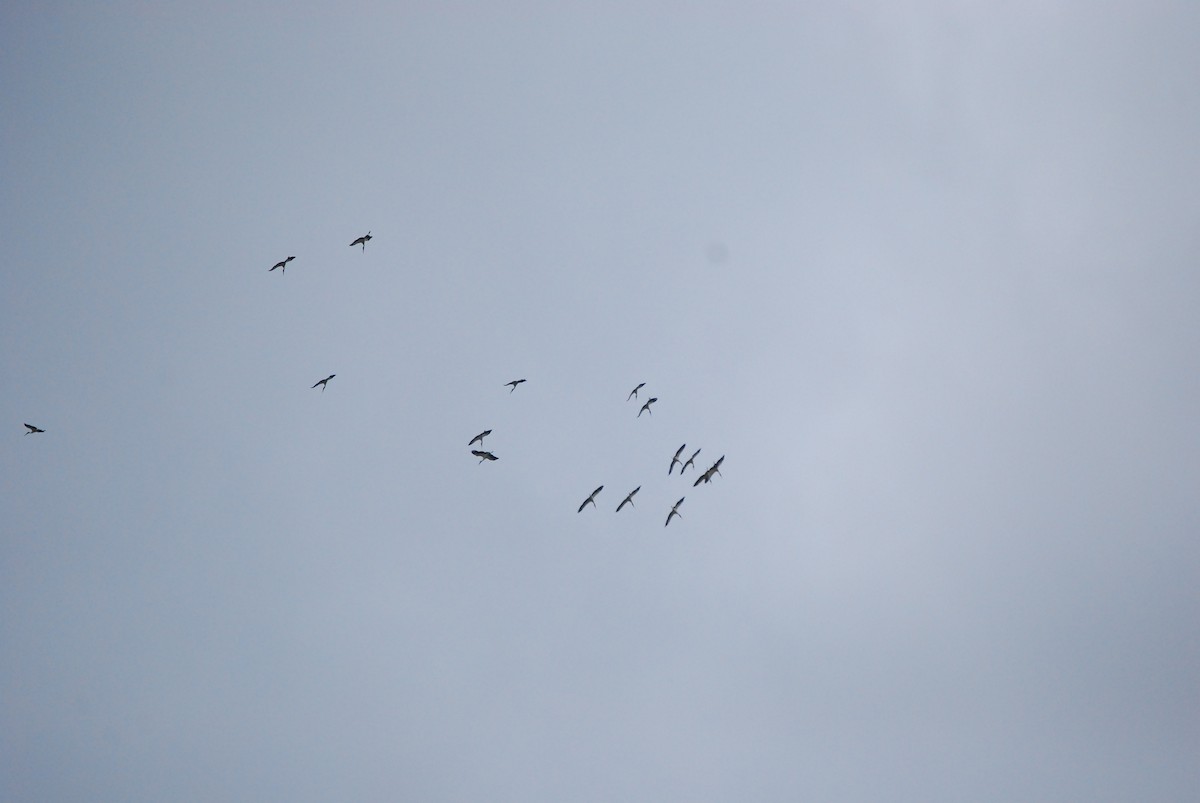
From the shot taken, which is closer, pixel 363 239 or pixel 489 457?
pixel 489 457

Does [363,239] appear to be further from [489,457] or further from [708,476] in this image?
[708,476]

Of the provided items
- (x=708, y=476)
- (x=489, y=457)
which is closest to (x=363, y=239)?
(x=489, y=457)

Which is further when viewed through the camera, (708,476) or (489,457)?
(708,476)

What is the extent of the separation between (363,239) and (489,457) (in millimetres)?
23979

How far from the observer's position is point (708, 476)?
80.1 meters

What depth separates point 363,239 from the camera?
263ft

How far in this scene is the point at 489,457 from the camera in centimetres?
7425

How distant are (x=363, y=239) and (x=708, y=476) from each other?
126 ft

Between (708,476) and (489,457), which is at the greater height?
(708,476)

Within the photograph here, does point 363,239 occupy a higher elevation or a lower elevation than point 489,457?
higher
